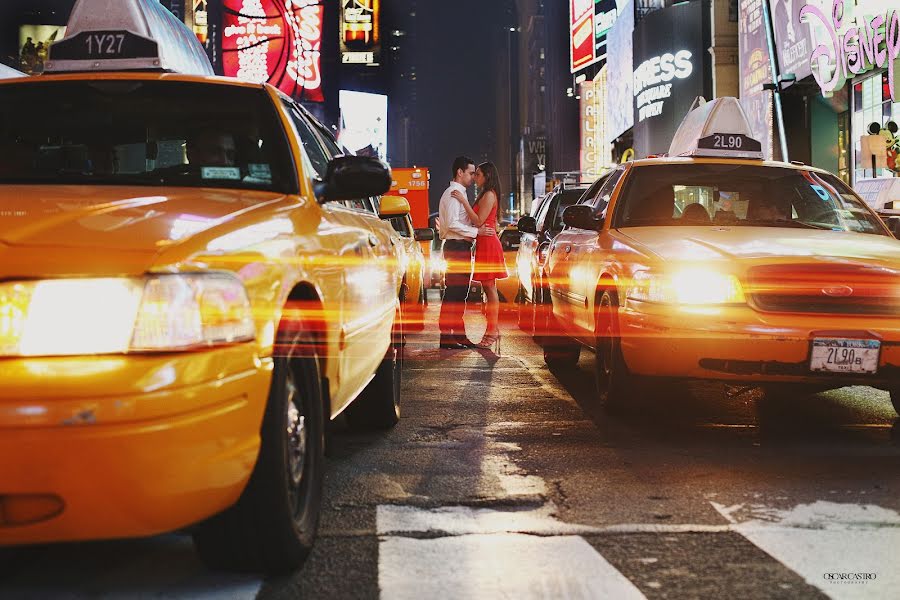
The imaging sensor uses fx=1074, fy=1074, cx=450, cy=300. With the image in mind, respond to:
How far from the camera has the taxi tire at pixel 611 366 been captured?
6227mm

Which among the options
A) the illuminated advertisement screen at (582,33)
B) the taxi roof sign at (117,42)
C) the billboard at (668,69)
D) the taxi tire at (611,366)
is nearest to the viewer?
the taxi tire at (611,366)

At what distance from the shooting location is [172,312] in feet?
9.30

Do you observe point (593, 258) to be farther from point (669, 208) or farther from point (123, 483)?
point (123, 483)

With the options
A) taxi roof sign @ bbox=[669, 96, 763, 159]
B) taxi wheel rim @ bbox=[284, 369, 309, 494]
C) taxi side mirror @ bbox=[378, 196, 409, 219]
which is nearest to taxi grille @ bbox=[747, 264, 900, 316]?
taxi side mirror @ bbox=[378, 196, 409, 219]

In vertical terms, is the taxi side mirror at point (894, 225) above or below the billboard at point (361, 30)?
below

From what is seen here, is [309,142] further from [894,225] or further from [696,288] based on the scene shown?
[894,225]

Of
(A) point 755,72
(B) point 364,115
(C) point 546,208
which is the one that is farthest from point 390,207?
(B) point 364,115

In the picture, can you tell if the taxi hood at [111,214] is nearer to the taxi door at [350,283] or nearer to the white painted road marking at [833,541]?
the taxi door at [350,283]

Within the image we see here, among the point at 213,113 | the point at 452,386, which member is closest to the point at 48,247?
the point at 213,113

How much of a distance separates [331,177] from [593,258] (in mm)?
3221

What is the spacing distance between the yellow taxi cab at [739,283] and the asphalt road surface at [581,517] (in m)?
0.43

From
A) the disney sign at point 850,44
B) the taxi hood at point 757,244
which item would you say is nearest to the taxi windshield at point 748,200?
the taxi hood at point 757,244

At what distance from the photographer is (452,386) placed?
26.5 ft

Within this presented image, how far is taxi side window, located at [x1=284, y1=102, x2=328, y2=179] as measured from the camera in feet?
15.7
